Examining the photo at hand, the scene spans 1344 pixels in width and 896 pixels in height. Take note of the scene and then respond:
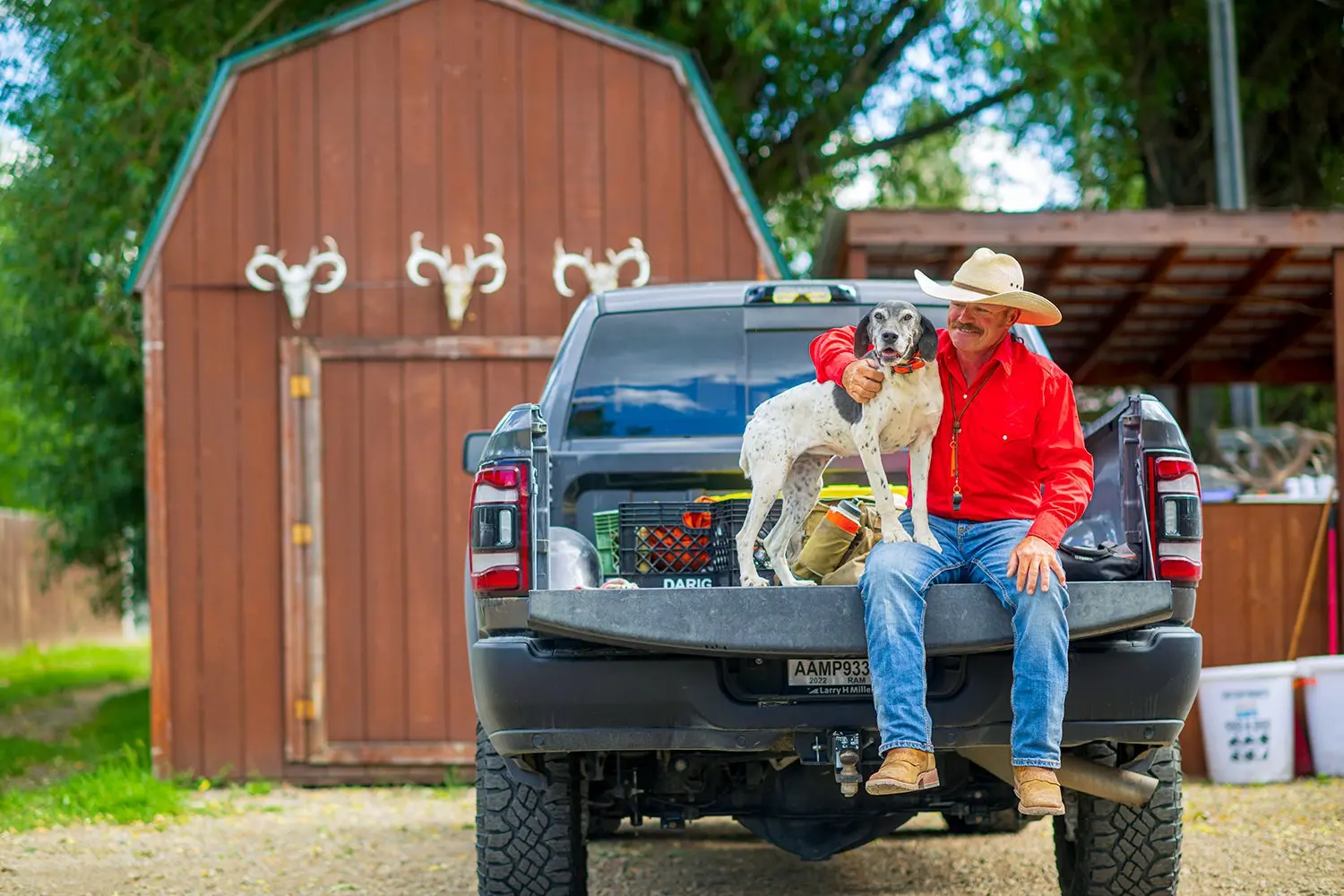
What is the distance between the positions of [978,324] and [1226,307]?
709 centimetres

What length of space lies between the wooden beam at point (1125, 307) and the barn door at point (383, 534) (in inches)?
144

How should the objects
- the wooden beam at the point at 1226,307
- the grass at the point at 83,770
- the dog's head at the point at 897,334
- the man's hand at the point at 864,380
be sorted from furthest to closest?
1. the wooden beam at the point at 1226,307
2. the grass at the point at 83,770
3. the man's hand at the point at 864,380
4. the dog's head at the point at 897,334

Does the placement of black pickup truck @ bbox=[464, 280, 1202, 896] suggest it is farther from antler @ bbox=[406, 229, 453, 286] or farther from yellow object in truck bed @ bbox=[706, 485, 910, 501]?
antler @ bbox=[406, 229, 453, 286]

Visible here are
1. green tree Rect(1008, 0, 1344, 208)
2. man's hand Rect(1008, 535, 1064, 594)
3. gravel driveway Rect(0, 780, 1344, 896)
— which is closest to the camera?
man's hand Rect(1008, 535, 1064, 594)

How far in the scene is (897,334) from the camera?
3936 millimetres

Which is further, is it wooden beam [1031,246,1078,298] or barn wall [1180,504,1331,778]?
barn wall [1180,504,1331,778]

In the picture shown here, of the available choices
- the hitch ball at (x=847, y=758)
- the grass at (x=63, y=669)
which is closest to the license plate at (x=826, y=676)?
the hitch ball at (x=847, y=758)

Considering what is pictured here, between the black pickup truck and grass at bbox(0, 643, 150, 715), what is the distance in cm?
1063

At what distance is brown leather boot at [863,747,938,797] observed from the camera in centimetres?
358

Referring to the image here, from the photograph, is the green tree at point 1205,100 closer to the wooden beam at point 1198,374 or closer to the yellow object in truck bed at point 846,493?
Answer: the wooden beam at point 1198,374

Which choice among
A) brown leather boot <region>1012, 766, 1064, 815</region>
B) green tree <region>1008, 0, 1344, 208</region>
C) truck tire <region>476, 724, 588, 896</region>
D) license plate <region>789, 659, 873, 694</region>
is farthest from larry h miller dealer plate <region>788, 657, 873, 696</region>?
green tree <region>1008, 0, 1344, 208</region>

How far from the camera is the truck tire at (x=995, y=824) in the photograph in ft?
21.4

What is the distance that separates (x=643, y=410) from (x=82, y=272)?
8.47 m

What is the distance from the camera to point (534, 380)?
9.00m
